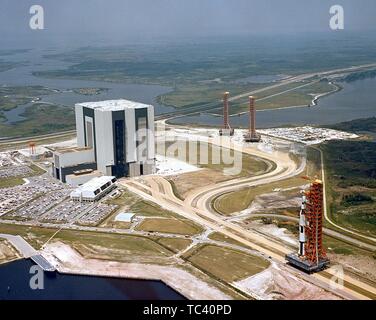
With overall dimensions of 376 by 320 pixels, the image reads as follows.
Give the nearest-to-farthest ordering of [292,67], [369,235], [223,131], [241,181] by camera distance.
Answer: [369,235], [241,181], [223,131], [292,67]

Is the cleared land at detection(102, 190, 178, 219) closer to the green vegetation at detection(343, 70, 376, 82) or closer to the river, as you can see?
the river

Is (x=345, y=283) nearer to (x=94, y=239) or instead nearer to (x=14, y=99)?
(x=94, y=239)

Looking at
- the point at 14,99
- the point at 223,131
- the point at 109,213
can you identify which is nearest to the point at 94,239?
the point at 109,213

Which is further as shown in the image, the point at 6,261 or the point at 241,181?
the point at 241,181

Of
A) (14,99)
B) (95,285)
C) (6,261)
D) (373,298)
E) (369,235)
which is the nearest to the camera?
(373,298)

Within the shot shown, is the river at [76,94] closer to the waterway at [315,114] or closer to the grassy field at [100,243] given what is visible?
the waterway at [315,114]

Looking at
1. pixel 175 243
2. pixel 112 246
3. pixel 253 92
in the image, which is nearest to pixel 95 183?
pixel 112 246

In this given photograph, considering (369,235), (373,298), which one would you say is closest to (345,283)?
(373,298)

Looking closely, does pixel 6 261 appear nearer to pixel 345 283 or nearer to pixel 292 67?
pixel 345 283
